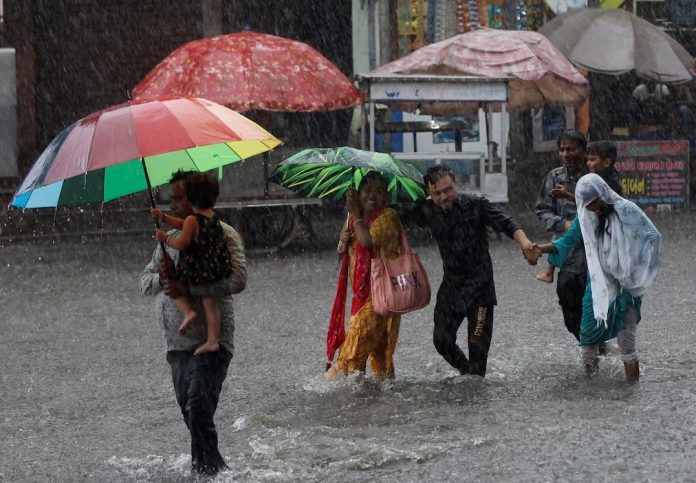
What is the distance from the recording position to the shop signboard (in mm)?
19125

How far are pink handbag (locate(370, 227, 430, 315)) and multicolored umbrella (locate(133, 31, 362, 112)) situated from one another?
22.6 ft

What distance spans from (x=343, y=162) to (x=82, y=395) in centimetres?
214

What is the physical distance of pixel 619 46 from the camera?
18078 millimetres

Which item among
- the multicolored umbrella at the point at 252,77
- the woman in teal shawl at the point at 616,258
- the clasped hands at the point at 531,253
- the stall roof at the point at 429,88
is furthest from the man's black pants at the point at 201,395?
the stall roof at the point at 429,88

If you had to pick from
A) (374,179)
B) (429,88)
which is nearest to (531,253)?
(374,179)

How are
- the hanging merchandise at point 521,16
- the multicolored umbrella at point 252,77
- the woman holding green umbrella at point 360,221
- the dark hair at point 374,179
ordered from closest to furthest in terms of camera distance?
the woman holding green umbrella at point 360,221, the dark hair at point 374,179, the multicolored umbrella at point 252,77, the hanging merchandise at point 521,16

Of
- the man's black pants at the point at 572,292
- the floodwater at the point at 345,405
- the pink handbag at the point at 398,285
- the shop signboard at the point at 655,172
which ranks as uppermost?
the pink handbag at the point at 398,285

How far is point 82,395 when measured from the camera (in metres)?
7.09

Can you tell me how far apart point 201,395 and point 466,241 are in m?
2.41

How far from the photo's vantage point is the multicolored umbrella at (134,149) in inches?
190

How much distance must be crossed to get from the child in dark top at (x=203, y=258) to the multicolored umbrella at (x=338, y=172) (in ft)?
5.08

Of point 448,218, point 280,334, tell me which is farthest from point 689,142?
point 448,218

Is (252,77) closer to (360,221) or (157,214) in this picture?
(360,221)

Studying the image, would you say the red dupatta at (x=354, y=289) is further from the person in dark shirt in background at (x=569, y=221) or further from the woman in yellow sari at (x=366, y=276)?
the person in dark shirt in background at (x=569, y=221)
